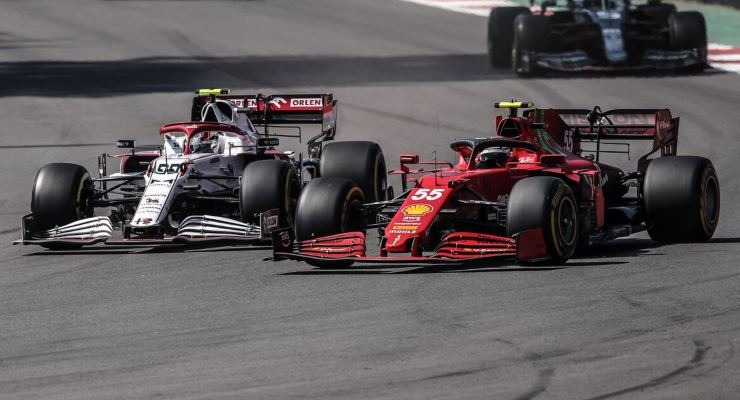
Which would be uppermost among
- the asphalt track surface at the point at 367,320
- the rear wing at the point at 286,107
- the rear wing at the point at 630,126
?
the rear wing at the point at 286,107

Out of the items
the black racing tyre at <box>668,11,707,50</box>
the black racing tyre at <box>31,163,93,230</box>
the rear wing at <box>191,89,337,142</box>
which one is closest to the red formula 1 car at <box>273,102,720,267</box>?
the black racing tyre at <box>31,163,93,230</box>

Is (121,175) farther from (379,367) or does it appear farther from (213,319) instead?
(379,367)

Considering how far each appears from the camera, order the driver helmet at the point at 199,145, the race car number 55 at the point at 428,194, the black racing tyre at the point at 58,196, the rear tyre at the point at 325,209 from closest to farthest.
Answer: the race car number 55 at the point at 428,194, the rear tyre at the point at 325,209, the black racing tyre at the point at 58,196, the driver helmet at the point at 199,145

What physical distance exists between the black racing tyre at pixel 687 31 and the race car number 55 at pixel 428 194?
58.6 feet

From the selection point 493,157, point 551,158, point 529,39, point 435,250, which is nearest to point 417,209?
point 435,250

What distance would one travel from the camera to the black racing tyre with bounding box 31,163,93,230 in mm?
17547

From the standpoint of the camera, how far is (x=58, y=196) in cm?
1758

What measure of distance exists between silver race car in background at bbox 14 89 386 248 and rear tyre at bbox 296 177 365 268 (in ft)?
3.18

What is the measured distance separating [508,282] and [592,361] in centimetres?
352

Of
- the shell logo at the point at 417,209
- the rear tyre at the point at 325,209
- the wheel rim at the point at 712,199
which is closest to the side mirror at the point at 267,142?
the rear tyre at the point at 325,209

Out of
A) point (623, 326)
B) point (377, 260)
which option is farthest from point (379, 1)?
point (623, 326)

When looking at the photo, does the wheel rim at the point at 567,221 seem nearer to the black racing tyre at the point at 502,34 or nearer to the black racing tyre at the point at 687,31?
the black racing tyre at the point at 687,31

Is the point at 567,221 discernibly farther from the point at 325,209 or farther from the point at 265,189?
the point at 265,189

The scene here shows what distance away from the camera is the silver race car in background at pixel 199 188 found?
16859mm
